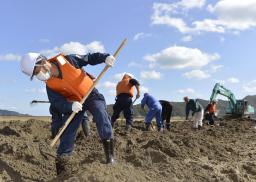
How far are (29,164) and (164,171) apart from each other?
2014mm

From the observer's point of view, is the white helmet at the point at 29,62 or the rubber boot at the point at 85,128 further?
the rubber boot at the point at 85,128

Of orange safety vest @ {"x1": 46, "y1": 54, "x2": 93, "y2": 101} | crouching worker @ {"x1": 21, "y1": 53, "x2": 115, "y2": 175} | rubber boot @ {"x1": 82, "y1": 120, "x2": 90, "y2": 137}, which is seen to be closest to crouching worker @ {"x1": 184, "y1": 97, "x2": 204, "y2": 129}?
rubber boot @ {"x1": 82, "y1": 120, "x2": 90, "y2": 137}

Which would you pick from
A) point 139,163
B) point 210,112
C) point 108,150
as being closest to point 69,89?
point 108,150

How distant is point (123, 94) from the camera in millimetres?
11789

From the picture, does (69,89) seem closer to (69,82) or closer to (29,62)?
(69,82)

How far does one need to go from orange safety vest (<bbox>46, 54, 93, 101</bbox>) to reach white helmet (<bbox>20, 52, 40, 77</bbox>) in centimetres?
23

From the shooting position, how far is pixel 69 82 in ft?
19.2

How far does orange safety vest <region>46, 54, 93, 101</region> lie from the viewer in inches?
230

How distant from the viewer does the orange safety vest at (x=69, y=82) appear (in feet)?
19.2

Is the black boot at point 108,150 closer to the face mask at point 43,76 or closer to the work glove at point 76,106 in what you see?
the work glove at point 76,106

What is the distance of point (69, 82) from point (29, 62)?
534mm

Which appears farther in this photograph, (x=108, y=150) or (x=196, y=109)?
(x=196, y=109)

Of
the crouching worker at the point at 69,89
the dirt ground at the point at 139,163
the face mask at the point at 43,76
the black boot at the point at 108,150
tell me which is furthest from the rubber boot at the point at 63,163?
the face mask at the point at 43,76

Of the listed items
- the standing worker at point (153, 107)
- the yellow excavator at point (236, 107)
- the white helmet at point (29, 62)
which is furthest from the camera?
the yellow excavator at point (236, 107)
